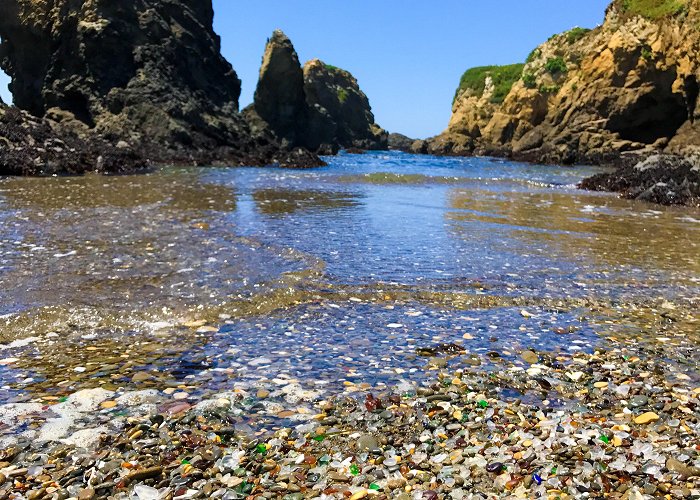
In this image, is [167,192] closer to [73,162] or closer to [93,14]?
[73,162]

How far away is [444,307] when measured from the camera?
20.8 feet

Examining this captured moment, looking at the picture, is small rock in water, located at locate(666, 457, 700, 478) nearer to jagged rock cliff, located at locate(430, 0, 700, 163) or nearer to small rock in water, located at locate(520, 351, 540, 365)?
small rock in water, located at locate(520, 351, 540, 365)

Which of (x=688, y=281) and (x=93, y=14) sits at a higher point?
(x=93, y=14)

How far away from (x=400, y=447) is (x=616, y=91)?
5754 centimetres

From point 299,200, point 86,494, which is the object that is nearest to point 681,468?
point 86,494

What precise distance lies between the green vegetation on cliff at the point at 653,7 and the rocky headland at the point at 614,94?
11 centimetres

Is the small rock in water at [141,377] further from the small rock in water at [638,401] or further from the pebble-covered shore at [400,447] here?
the small rock in water at [638,401]

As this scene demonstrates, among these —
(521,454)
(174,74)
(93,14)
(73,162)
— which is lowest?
(521,454)

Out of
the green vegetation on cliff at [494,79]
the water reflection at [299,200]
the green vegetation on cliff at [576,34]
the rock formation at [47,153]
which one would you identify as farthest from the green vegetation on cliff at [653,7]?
the rock formation at [47,153]

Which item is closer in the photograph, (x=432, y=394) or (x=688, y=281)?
(x=432, y=394)

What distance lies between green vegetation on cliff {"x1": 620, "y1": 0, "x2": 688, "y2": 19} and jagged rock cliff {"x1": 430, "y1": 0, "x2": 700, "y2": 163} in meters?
0.11

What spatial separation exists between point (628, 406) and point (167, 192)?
1645cm

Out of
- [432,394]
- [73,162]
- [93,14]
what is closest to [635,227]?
[432,394]

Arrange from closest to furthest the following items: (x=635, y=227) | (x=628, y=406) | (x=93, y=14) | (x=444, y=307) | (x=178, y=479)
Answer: (x=178, y=479)
(x=628, y=406)
(x=444, y=307)
(x=635, y=227)
(x=93, y=14)
